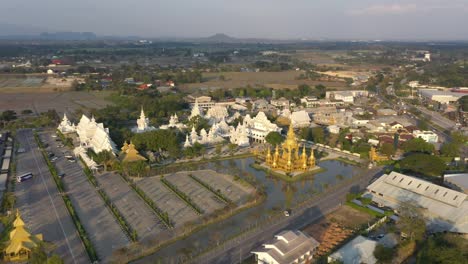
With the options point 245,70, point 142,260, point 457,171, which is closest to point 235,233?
point 142,260

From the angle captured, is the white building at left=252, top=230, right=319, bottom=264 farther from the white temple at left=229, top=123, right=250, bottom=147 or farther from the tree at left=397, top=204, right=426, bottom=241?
the white temple at left=229, top=123, right=250, bottom=147

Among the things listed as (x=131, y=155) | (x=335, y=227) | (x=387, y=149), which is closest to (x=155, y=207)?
(x=131, y=155)

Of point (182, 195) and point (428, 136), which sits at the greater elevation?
point (428, 136)

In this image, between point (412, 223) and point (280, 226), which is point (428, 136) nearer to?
point (412, 223)

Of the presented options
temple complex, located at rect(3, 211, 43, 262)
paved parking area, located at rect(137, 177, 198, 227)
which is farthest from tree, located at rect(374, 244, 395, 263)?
temple complex, located at rect(3, 211, 43, 262)

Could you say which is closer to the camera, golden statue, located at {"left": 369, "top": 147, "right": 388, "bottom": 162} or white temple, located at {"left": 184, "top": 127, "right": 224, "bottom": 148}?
golden statue, located at {"left": 369, "top": 147, "right": 388, "bottom": 162}

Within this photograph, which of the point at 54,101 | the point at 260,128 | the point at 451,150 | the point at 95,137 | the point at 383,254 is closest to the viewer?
the point at 383,254
